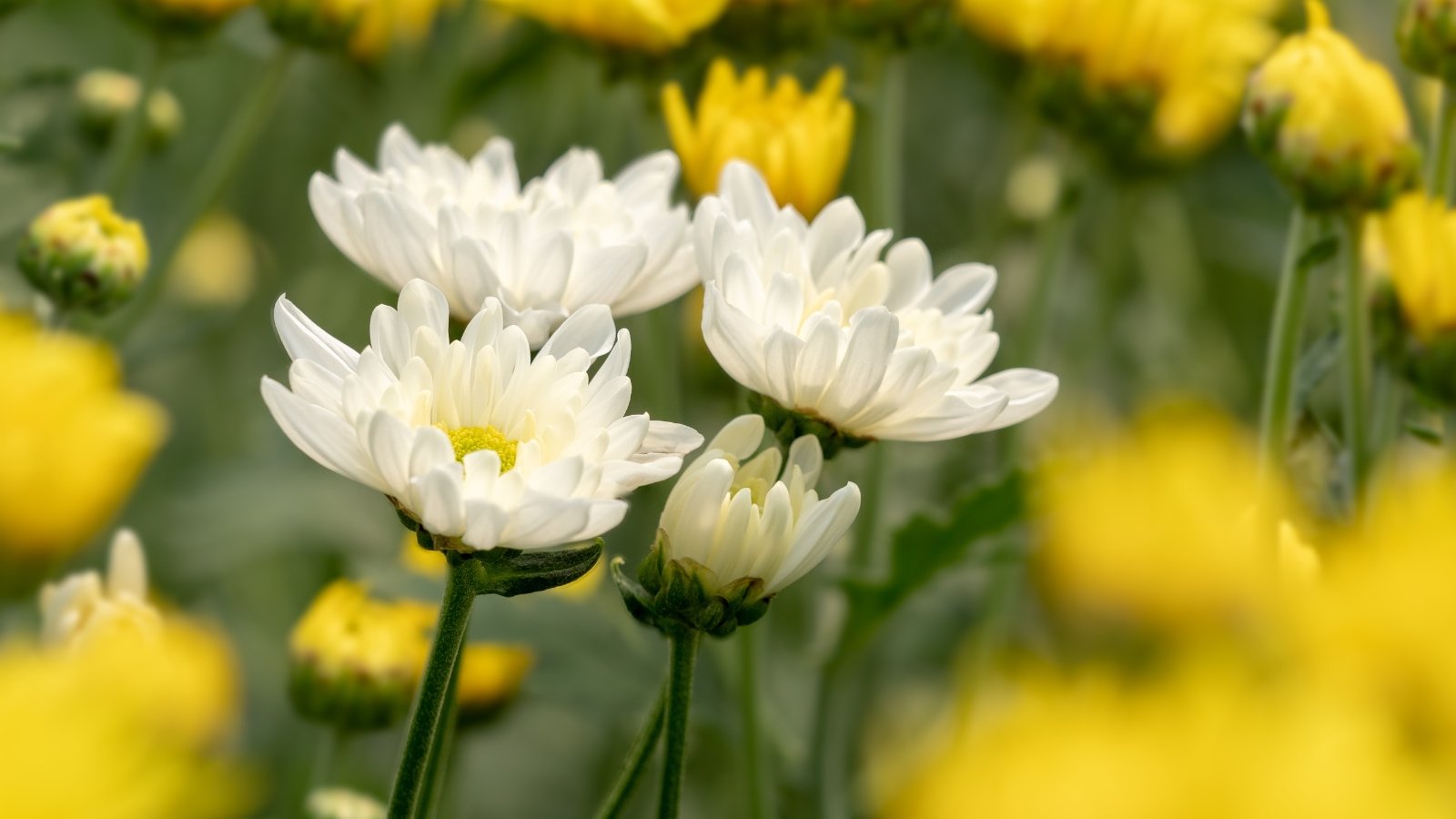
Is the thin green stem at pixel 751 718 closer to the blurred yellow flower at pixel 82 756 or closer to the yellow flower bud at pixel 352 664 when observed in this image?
the yellow flower bud at pixel 352 664

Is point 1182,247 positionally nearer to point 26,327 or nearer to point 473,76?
point 473,76

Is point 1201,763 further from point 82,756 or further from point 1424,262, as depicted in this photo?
point 1424,262

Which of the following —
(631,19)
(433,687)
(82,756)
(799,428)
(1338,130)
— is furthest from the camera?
(631,19)

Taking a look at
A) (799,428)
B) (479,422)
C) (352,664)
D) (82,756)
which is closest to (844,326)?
(799,428)

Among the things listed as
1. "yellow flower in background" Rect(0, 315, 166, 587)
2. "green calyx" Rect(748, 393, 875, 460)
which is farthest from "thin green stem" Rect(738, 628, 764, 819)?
"yellow flower in background" Rect(0, 315, 166, 587)

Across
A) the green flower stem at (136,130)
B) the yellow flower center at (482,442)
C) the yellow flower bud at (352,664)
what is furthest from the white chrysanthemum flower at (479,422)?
the green flower stem at (136,130)

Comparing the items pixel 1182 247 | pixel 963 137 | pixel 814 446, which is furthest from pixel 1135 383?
pixel 814 446
